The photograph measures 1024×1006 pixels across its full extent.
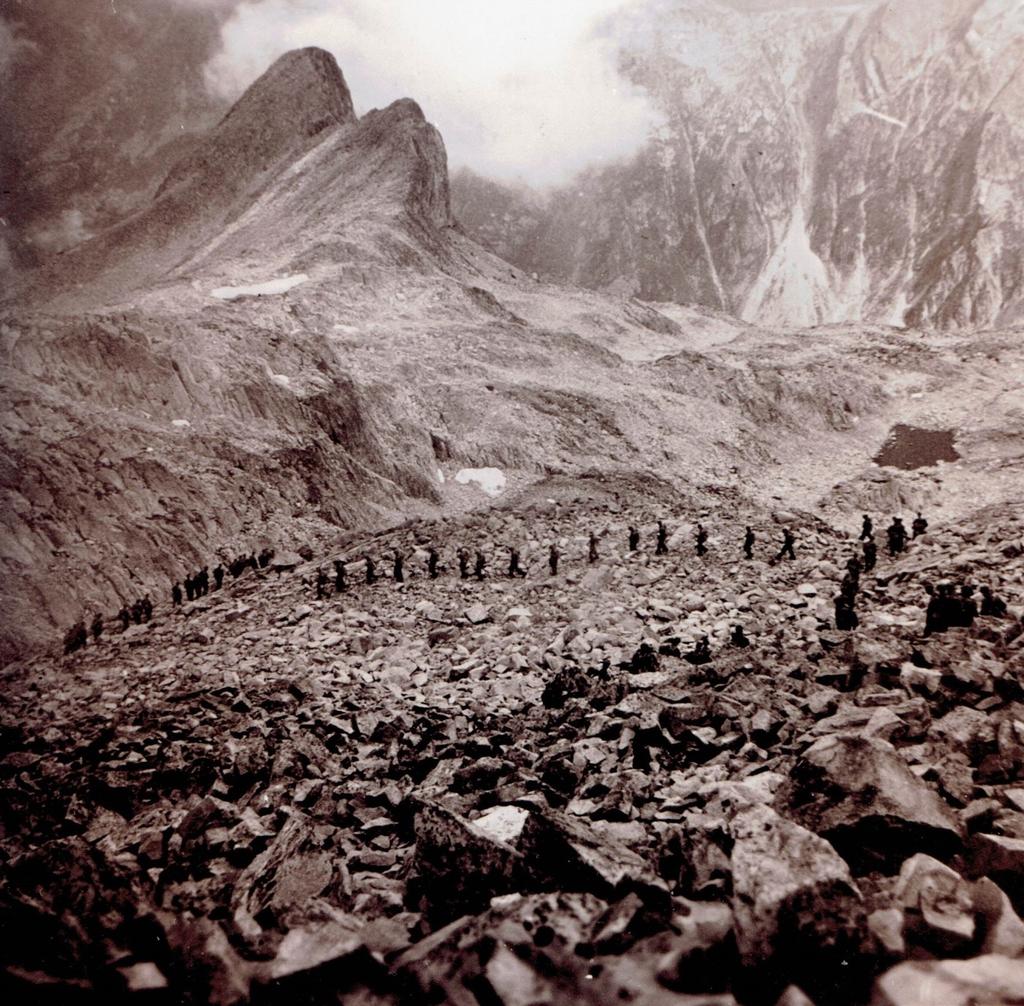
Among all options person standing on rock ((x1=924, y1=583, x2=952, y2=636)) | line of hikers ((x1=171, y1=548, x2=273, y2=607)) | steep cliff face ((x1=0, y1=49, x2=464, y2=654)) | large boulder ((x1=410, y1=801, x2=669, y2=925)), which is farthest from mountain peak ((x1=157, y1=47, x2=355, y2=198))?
large boulder ((x1=410, y1=801, x2=669, y2=925))

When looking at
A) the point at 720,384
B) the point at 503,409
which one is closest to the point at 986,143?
the point at 720,384

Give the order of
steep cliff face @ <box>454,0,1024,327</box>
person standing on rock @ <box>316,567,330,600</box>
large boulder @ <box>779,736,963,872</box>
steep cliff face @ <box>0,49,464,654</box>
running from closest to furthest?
large boulder @ <box>779,736,963,872</box> < person standing on rock @ <box>316,567,330,600</box> < steep cliff face @ <box>0,49,464,654</box> < steep cliff face @ <box>454,0,1024,327</box>

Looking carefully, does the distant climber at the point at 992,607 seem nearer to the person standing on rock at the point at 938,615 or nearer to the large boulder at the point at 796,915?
the person standing on rock at the point at 938,615

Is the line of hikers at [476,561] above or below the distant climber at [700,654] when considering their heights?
above

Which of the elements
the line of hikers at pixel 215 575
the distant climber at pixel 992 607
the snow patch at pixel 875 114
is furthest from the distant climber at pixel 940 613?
the snow patch at pixel 875 114

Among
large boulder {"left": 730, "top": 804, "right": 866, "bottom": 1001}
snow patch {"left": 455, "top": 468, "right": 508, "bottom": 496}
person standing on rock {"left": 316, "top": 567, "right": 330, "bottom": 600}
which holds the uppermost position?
snow patch {"left": 455, "top": 468, "right": 508, "bottom": 496}

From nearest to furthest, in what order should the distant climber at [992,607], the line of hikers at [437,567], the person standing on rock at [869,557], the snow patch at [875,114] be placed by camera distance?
the distant climber at [992,607] < the line of hikers at [437,567] < the person standing on rock at [869,557] < the snow patch at [875,114]

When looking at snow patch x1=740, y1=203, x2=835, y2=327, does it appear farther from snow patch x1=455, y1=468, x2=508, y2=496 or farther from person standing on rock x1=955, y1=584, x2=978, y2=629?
person standing on rock x1=955, y1=584, x2=978, y2=629

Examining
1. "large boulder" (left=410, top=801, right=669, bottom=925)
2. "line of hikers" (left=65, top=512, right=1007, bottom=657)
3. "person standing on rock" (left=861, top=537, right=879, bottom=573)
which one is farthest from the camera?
"person standing on rock" (left=861, top=537, right=879, bottom=573)

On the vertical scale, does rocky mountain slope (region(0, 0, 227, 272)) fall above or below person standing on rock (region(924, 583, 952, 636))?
above
